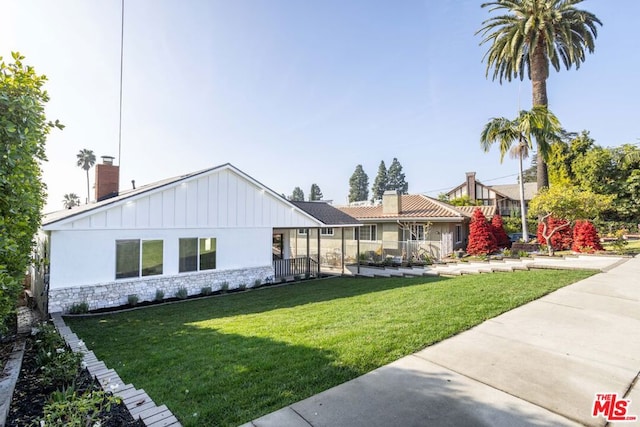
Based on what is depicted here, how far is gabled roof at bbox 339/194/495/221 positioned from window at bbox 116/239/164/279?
14.3m

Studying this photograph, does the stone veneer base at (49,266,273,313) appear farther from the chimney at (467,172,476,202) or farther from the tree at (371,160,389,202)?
the tree at (371,160,389,202)

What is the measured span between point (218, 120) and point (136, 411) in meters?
15.4

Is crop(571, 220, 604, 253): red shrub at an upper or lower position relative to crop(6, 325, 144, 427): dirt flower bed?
upper

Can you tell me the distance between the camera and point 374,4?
11969 mm

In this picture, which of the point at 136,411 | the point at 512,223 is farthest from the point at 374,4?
the point at 512,223

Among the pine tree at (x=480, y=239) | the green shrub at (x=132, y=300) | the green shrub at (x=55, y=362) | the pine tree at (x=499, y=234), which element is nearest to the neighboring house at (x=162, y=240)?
the green shrub at (x=132, y=300)

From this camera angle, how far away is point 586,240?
16156 mm

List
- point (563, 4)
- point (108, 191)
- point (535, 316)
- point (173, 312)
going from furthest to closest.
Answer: point (563, 4) → point (108, 191) → point (173, 312) → point (535, 316)

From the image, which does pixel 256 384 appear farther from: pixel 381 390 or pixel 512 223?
Result: pixel 512 223

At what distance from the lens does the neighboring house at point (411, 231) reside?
19.2 metres

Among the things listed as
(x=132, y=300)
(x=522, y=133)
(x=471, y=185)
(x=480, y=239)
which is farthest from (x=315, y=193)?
(x=132, y=300)

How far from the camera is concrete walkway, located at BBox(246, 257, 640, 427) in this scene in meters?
3.13

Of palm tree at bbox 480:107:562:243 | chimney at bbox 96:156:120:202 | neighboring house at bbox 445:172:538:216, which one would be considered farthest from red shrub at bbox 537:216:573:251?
chimney at bbox 96:156:120:202

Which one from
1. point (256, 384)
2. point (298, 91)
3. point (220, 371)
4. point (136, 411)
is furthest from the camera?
point (298, 91)
